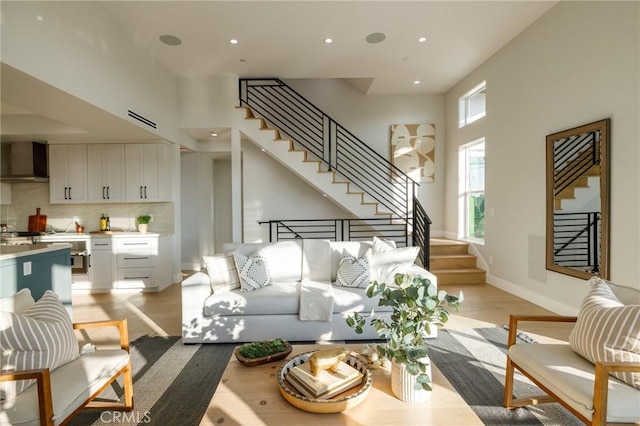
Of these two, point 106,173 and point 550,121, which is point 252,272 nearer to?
point 106,173

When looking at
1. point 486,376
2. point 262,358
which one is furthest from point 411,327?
point 486,376

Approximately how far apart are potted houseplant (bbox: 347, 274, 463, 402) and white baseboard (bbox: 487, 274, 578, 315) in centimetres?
322

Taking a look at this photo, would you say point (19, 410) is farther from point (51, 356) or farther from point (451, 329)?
point (451, 329)

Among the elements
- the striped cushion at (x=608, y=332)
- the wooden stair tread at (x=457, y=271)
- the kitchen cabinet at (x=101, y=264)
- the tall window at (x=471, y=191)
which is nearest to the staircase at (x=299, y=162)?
the wooden stair tread at (x=457, y=271)

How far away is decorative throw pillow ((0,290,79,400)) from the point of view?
148 centimetres

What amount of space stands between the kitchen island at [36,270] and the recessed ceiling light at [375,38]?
4.40 m

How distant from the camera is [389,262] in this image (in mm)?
3303

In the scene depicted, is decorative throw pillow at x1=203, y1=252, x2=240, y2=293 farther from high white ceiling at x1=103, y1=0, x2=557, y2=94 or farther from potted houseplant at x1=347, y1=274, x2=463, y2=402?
high white ceiling at x1=103, y1=0, x2=557, y2=94

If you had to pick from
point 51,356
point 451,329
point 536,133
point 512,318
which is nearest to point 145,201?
point 51,356

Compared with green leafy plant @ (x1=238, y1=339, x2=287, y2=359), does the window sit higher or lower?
higher

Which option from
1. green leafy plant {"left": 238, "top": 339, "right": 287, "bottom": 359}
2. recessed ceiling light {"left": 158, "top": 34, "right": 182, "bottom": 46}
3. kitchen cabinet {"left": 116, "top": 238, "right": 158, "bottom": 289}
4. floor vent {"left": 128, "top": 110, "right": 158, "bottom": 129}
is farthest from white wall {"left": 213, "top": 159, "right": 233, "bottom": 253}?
green leafy plant {"left": 238, "top": 339, "right": 287, "bottom": 359}

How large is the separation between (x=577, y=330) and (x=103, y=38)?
16.7 feet

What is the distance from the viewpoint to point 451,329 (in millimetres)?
3330

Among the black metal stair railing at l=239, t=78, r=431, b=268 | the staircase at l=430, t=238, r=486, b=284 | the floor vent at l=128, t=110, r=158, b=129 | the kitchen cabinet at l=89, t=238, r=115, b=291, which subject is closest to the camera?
the floor vent at l=128, t=110, r=158, b=129
